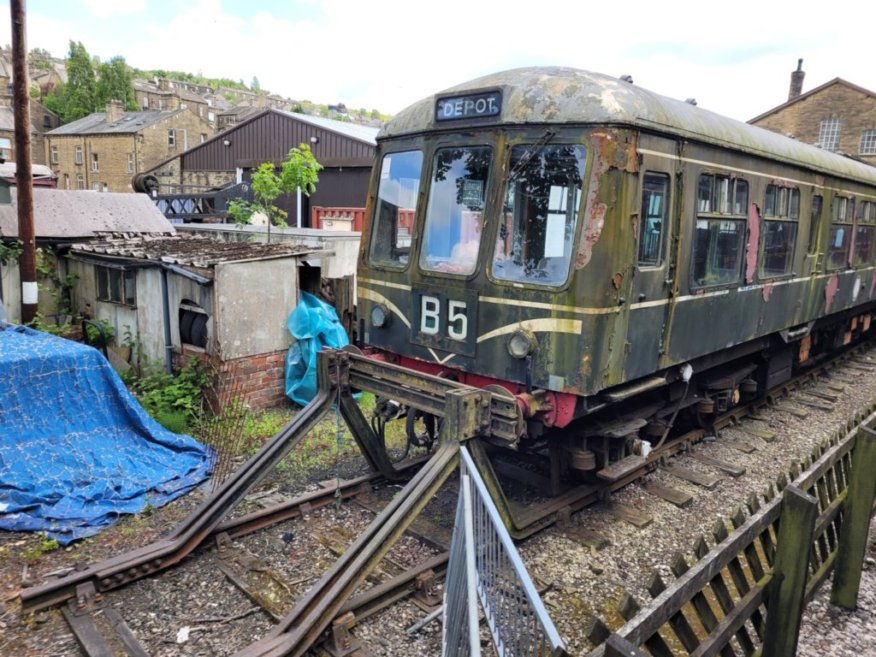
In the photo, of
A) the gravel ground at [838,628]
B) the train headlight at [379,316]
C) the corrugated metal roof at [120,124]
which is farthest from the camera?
the corrugated metal roof at [120,124]

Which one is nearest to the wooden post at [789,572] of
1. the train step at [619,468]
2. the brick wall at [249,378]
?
the train step at [619,468]

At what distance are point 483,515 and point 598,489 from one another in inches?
99.5

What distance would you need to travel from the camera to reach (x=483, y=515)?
338 centimetres

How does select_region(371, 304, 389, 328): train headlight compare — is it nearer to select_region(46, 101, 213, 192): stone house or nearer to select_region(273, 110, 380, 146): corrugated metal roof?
select_region(273, 110, 380, 146): corrugated metal roof

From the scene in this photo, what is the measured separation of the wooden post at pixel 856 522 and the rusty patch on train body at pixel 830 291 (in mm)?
5340

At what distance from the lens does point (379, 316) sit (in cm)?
558

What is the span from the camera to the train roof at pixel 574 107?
14.4ft

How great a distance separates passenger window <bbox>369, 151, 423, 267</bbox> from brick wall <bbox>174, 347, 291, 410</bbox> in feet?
9.63

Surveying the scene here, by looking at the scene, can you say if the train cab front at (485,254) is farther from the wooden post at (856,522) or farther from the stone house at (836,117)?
A: the stone house at (836,117)

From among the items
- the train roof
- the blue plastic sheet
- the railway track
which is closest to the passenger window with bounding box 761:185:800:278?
the train roof

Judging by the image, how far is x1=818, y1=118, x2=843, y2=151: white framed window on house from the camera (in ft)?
99.7

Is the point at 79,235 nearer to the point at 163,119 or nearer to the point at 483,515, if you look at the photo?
the point at 483,515

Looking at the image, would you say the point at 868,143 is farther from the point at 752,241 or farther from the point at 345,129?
the point at 752,241

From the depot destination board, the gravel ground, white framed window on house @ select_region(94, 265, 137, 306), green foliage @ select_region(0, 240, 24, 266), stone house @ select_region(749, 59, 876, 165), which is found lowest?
the gravel ground
